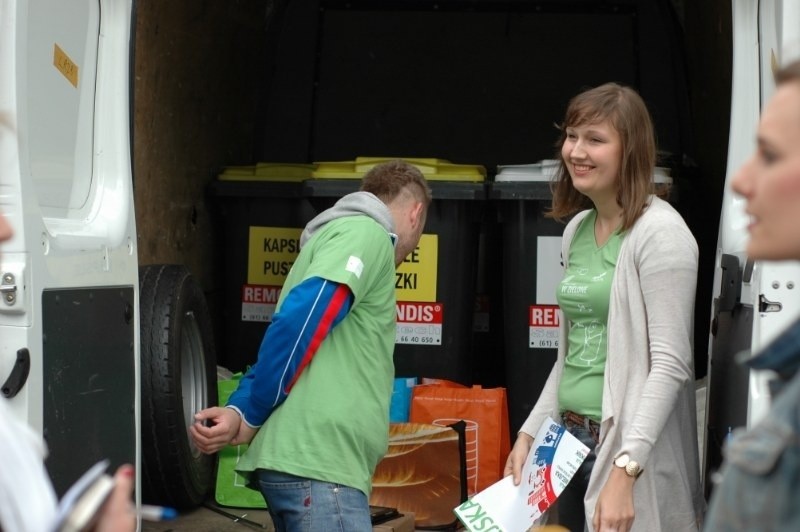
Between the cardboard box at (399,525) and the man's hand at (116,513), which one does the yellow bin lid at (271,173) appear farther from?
the man's hand at (116,513)

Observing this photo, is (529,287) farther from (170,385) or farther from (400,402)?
(170,385)

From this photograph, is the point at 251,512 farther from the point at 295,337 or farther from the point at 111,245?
the point at 295,337

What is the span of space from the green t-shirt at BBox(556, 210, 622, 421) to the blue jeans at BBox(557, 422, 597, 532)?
0.05 metres

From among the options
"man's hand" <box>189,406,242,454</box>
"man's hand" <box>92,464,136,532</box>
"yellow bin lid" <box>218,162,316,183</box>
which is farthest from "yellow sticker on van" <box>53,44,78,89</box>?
"yellow bin lid" <box>218,162,316,183</box>

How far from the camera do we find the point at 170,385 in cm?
420

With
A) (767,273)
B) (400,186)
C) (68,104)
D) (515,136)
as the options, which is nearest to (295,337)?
(400,186)

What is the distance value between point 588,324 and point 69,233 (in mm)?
1272

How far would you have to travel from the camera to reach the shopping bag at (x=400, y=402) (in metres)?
5.14

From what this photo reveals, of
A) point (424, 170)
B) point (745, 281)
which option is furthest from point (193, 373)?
point (745, 281)

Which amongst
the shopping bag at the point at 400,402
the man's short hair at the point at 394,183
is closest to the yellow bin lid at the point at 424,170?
the shopping bag at the point at 400,402

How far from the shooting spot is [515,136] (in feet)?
21.9

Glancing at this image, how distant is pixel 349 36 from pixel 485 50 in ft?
2.36

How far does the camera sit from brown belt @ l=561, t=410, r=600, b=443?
2.98 meters

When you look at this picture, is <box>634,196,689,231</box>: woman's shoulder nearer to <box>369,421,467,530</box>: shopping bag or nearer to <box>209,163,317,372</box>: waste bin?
<box>369,421,467,530</box>: shopping bag
